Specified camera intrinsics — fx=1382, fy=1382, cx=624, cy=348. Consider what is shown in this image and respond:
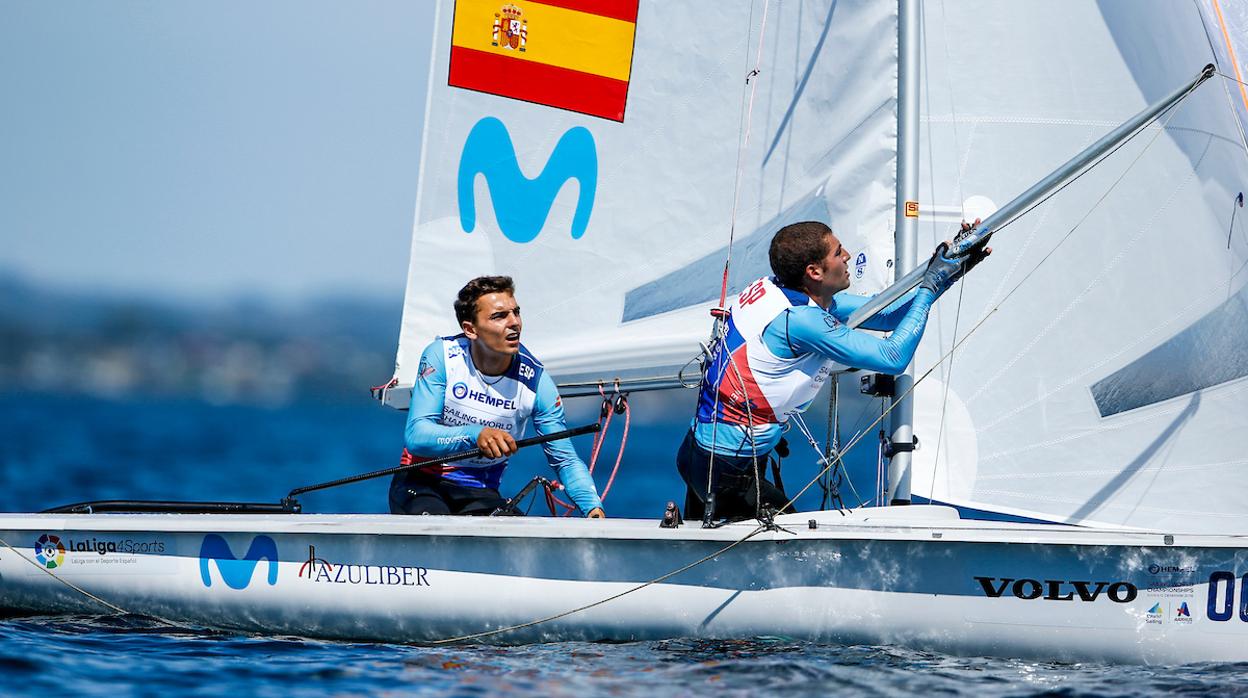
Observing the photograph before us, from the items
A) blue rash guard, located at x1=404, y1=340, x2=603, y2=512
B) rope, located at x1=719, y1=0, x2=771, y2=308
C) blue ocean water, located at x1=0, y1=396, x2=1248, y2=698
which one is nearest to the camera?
blue ocean water, located at x1=0, y1=396, x2=1248, y2=698

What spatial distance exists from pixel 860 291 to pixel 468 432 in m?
1.52

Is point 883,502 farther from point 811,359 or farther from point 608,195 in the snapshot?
point 608,195

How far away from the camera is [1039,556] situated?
404cm

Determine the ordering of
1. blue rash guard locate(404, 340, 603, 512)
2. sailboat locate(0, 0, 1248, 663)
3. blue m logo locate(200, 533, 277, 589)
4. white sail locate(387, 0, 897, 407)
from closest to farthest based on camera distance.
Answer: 1. sailboat locate(0, 0, 1248, 663)
2. blue m logo locate(200, 533, 277, 589)
3. blue rash guard locate(404, 340, 603, 512)
4. white sail locate(387, 0, 897, 407)

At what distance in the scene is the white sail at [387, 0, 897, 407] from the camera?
5.16 metres

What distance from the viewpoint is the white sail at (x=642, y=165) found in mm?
5156

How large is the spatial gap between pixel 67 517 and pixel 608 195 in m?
2.40

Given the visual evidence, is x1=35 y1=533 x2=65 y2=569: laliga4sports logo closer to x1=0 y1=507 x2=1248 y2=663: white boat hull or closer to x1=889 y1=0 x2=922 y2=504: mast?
x1=0 y1=507 x2=1248 y2=663: white boat hull

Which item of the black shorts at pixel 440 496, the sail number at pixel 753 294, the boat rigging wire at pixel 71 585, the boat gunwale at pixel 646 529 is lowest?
the boat rigging wire at pixel 71 585

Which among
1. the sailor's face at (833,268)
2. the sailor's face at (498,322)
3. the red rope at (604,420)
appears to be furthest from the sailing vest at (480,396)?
the sailor's face at (833,268)

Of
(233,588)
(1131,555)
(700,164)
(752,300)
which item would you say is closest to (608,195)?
(700,164)

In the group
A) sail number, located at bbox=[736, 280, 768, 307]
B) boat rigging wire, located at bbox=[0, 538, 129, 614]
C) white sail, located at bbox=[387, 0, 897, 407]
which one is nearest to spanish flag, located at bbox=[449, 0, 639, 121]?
white sail, located at bbox=[387, 0, 897, 407]

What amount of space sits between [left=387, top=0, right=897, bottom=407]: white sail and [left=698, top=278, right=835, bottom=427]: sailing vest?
0.66 m

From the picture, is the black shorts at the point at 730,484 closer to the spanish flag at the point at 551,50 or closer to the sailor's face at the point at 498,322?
the sailor's face at the point at 498,322
